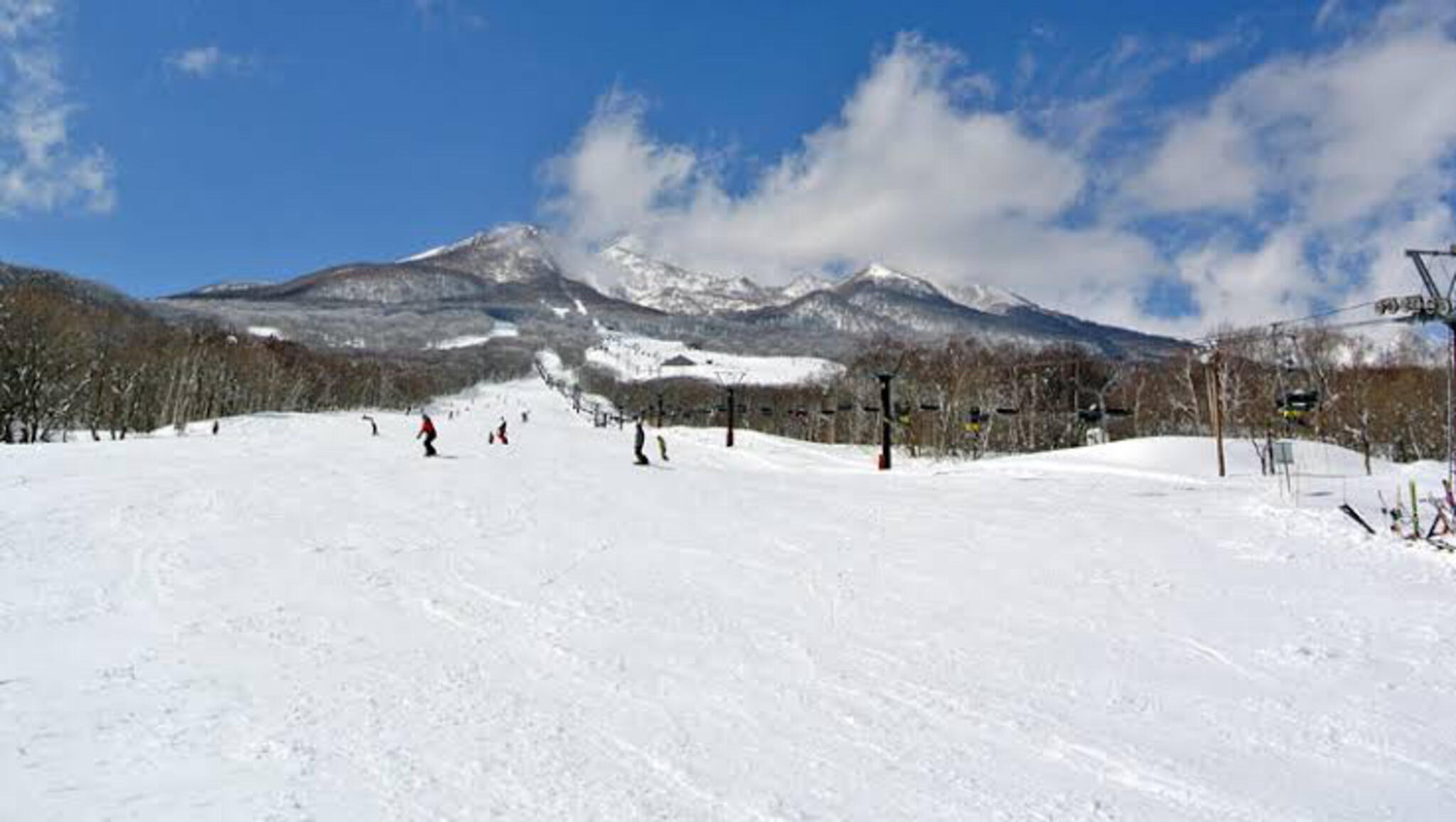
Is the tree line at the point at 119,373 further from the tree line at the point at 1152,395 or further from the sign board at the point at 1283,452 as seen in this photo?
the sign board at the point at 1283,452

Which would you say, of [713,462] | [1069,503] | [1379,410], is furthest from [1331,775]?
[1379,410]

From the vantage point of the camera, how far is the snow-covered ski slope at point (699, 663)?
5.82 meters

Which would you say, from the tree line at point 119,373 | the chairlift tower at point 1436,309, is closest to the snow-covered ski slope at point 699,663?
the chairlift tower at point 1436,309

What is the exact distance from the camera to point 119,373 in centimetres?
6438

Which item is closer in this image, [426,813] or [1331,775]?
[426,813]

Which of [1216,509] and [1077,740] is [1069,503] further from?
[1077,740]

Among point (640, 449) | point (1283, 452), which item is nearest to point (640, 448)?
point (640, 449)

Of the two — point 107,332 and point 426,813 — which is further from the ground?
point 107,332

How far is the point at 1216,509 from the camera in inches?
810

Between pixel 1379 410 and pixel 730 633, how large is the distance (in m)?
81.1

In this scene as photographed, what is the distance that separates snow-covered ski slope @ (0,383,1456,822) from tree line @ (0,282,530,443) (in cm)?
3955

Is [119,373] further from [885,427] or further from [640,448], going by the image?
[885,427]

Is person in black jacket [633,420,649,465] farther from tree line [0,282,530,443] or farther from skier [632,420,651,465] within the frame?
tree line [0,282,530,443]

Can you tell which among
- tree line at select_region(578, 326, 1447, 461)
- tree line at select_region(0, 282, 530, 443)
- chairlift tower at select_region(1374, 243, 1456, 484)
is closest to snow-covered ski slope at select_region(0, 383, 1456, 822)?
chairlift tower at select_region(1374, 243, 1456, 484)
